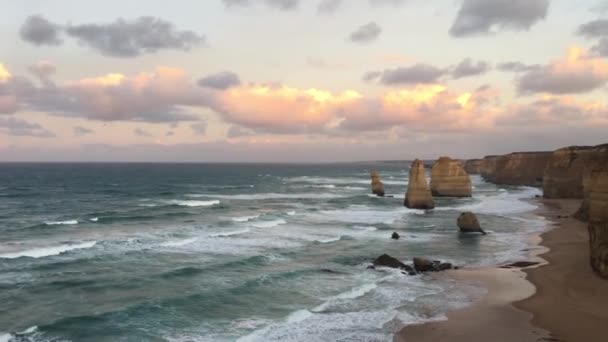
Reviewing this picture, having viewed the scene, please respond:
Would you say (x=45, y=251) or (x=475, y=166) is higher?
(x=475, y=166)

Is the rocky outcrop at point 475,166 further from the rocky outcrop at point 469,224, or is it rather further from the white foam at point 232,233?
the white foam at point 232,233

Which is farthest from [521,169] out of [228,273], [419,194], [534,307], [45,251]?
[45,251]

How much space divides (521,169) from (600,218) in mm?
85598

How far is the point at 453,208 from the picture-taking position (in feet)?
206

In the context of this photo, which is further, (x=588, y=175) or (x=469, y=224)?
(x=469, y=224)

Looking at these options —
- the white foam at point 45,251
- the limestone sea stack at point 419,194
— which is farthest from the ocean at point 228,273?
the limestone sea stack at point 419,194

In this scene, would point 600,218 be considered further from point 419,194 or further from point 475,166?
point 475,166

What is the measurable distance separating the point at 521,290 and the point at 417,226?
2256 cm

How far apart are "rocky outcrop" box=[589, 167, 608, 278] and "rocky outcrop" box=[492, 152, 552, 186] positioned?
75.5 meters

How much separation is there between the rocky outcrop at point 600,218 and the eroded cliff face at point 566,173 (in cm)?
4459

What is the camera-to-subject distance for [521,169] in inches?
4168

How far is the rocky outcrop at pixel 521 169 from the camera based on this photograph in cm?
10025

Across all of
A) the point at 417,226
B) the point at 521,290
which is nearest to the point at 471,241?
the point at 417,226

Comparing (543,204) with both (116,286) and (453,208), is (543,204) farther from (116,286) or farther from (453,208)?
(116,286)
